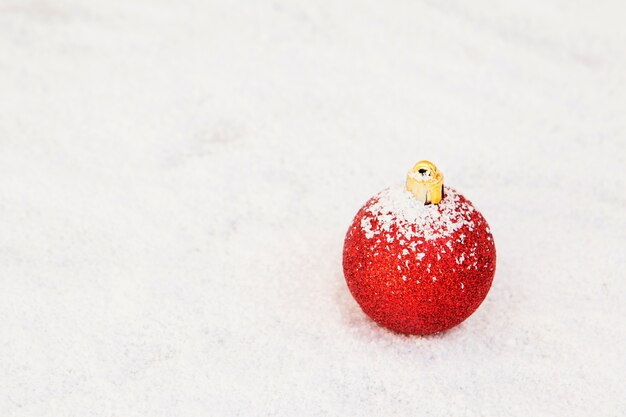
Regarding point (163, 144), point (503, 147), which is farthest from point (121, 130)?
point (503, 147)

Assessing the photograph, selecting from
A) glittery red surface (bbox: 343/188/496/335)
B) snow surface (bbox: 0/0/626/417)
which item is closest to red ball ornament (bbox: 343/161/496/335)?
glittery red surface (bbox: 343/188/496/335)

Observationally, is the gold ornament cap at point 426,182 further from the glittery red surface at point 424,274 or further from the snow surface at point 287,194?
the snow surface at point 287,194

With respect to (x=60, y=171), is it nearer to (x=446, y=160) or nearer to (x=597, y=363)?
(x=446, y=160)

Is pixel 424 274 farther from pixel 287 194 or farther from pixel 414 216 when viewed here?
pixel 287 194

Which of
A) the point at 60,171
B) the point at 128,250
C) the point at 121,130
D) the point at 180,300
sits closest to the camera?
the point at 180,300

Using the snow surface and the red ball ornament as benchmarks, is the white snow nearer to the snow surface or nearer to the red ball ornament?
the red ball ornament

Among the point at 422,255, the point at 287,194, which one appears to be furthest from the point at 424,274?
the point at 287,194

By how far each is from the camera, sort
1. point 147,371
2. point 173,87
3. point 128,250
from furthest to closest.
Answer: point 173,87
point 128,250
point 147,371
